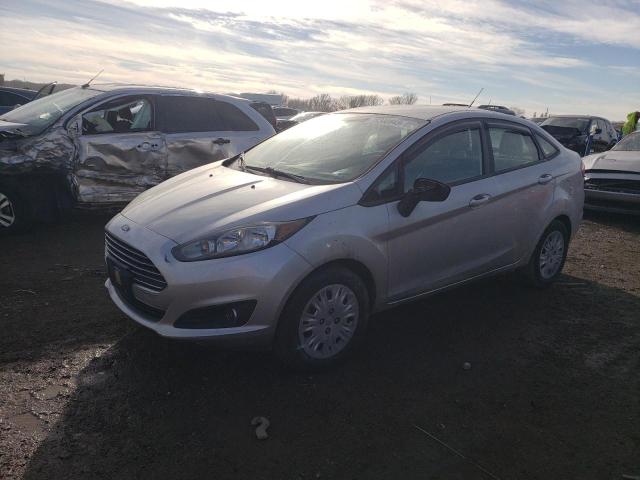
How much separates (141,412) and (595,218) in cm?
872

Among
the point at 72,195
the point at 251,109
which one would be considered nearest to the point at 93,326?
the point at 72,195

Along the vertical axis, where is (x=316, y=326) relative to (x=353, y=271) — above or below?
below

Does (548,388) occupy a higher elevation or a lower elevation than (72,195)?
lower

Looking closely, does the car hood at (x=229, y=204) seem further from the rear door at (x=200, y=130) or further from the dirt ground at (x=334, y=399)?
the rear door at (x=200, y=130)

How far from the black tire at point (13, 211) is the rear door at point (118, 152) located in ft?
1.84

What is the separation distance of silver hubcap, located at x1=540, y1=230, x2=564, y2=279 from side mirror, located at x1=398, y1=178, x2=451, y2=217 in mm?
1931

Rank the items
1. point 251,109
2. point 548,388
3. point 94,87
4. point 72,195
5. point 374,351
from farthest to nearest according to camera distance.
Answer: point 251,109
point 94,87
point 72,195
point 374,351
point 548,388

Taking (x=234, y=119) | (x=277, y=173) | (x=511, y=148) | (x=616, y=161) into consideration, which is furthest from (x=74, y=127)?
(x=616, y=161)

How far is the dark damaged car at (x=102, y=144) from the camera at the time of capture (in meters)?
5.89

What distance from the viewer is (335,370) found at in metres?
3.51

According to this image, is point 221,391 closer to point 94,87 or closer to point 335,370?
point 335,370

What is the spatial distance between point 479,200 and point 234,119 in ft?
13.8

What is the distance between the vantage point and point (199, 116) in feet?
23.2

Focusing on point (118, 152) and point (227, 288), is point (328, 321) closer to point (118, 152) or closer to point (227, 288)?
point (227, 288)
